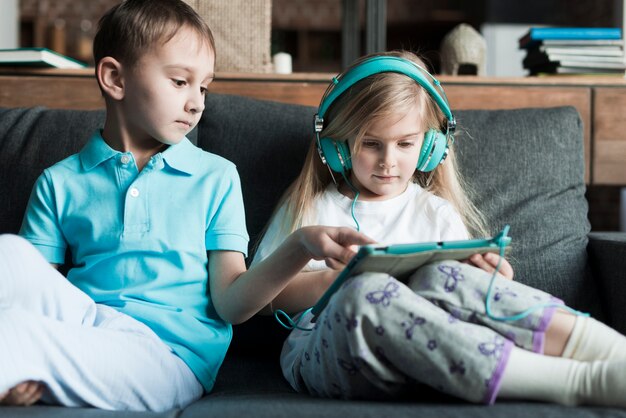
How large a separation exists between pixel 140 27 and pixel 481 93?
1.02 metres

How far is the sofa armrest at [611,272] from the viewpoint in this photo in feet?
4.88

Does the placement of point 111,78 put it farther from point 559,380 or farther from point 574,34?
point 574,34

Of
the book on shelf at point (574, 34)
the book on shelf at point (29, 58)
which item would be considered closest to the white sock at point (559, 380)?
the book on shelf at point (574, 34)

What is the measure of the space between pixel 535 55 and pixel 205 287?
1320mm

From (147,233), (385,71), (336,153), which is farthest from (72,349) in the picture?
(385,71)

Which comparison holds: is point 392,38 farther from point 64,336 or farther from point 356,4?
point 64,336

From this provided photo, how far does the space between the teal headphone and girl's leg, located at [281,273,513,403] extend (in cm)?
49

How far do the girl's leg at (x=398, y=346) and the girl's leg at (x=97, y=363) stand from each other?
0.93ft

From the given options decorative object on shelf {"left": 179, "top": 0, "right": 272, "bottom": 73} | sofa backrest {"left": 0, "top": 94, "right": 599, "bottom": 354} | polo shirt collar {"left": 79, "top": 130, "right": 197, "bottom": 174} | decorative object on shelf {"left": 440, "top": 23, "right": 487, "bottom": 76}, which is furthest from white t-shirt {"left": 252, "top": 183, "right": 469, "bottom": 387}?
decorative object on shelf {"left": 440, "top": 23, "right": 487, "bottom": 76}

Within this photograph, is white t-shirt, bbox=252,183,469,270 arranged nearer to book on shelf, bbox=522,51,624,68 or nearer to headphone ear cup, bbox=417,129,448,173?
headphone ear cup, bbox=417,129,448,173

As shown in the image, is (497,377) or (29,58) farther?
(29,58)

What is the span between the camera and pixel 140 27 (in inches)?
52.4

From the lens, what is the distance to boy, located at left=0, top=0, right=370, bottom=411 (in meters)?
1.22

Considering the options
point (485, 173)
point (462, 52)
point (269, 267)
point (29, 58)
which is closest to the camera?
point (269, 267)
